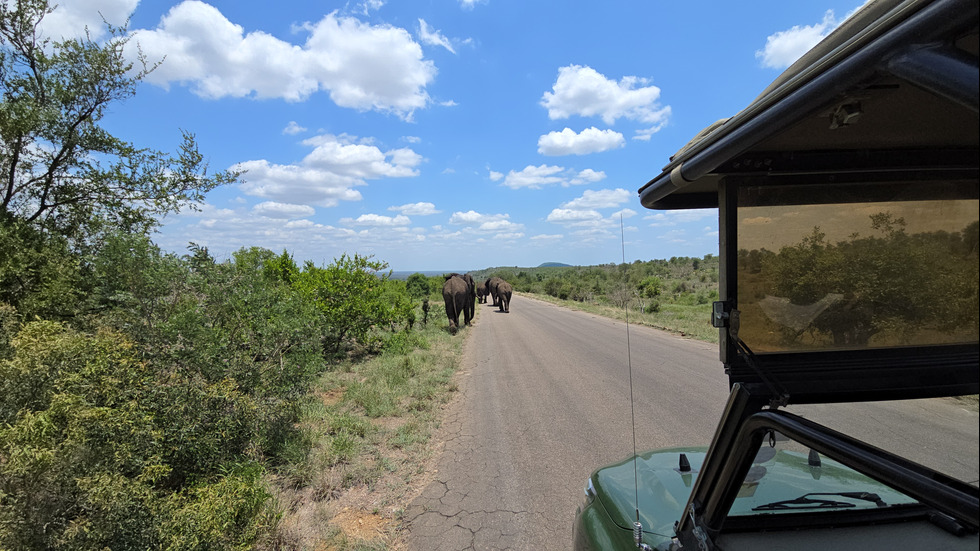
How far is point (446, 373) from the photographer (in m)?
8.81

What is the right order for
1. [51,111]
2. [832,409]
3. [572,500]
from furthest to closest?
1. [51,111]
2. [572,500]
3. [832,409]

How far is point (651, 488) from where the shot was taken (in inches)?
83.2

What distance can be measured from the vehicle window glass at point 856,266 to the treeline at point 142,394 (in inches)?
132

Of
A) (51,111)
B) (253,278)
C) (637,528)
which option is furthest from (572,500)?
(51,111)

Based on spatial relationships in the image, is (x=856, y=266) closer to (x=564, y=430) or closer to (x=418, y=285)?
(x=564, y=430)

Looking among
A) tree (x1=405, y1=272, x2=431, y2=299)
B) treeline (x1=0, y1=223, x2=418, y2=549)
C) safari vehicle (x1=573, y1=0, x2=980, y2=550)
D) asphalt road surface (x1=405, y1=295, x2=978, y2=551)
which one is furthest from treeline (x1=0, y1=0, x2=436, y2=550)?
tree (x1=405, y1=272, x2=431, y2=299)

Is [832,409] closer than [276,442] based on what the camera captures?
Yes

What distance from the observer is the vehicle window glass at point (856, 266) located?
961 millimetres

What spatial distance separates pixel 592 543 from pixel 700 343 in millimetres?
10007

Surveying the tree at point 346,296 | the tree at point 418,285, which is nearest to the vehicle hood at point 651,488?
the tree at point 346,296

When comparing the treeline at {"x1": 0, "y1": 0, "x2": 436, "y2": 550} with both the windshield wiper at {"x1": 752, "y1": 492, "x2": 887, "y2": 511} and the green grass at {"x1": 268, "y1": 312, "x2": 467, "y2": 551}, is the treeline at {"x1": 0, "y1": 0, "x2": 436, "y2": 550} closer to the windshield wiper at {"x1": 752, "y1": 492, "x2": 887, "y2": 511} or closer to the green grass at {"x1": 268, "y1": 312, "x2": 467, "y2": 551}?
the green grass at {"x1": 268, "y1": 312, "x2": 467, "y2": 551}

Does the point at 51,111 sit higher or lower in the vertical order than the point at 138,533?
higher

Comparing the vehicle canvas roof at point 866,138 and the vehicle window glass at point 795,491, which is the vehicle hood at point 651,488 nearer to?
the vehicle window glass at point 795,491

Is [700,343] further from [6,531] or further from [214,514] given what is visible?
[6,531]
